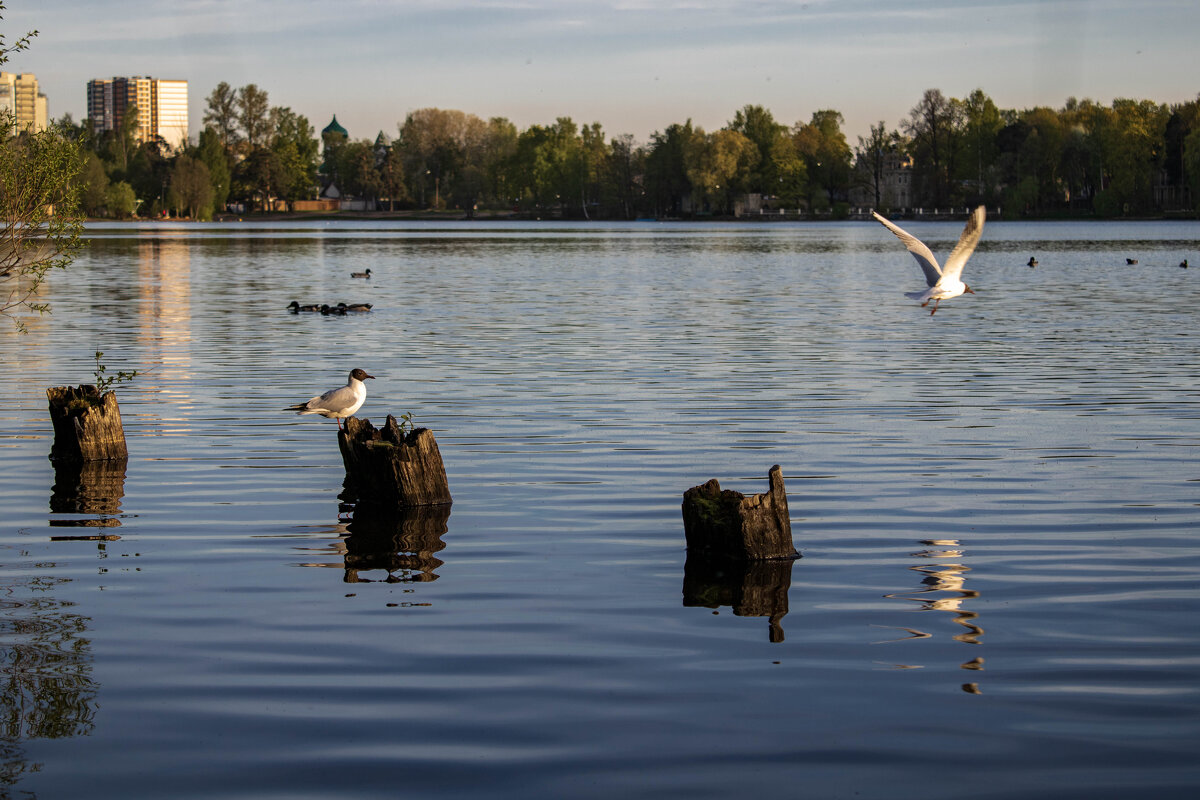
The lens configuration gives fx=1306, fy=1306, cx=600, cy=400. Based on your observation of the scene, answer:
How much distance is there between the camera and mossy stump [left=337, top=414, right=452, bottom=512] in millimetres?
12977

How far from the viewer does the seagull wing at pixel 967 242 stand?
13.9 metres

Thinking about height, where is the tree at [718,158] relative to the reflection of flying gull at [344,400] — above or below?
above

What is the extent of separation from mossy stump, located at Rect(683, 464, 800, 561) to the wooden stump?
7852 mm

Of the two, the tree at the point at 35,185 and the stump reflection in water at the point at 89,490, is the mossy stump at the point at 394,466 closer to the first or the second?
the stump reflection in water at the point at 89,490

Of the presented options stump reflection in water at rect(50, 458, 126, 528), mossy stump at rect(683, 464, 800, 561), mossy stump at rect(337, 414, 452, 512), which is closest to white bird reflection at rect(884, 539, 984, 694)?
mossy stump at rect(683, 464, 800, 561)

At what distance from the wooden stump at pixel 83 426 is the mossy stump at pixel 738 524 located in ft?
25.8

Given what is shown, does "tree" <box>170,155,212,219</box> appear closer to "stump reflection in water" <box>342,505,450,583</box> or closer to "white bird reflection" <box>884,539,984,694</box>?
"stump reflection in water" <box>342,505,450,583</box>

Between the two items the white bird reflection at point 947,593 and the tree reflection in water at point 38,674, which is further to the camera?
the white bird reflection at point 947,593

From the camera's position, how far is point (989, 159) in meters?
A: 186

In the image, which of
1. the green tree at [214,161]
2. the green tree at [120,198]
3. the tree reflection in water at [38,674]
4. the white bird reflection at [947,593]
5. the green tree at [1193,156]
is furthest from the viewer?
the green tree at [214,161]

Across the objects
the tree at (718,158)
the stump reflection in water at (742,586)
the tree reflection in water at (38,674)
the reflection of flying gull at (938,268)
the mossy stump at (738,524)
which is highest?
→ the tree at (718,158)

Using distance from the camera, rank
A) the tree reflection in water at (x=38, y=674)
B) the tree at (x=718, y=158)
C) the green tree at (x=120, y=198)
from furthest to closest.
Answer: the tree at (x=718, y=158), the green tree at (x=120, y=198), the tree reflection in water at (x=38, y=674)

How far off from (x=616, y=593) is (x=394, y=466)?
364 centimetres

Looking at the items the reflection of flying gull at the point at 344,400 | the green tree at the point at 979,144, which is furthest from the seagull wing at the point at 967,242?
the green tree at the point at 979,144
